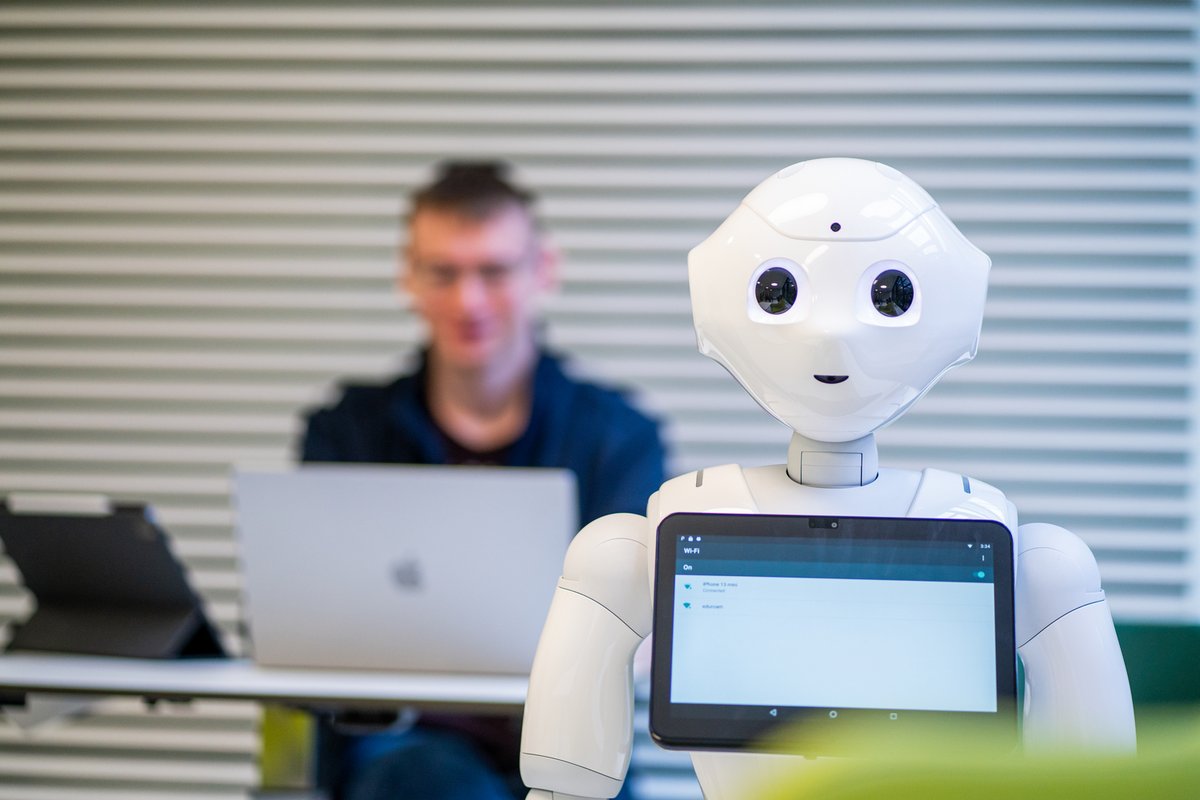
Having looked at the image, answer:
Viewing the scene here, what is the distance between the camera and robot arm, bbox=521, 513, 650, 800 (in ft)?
4.61

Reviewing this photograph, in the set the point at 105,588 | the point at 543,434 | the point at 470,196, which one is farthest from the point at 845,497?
the point at 470,196

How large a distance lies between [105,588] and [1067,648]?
154 cm

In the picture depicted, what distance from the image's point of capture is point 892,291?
133cm

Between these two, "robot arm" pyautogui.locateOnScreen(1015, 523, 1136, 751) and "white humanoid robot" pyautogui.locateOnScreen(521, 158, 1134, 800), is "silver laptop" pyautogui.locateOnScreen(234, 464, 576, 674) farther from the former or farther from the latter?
"robot arm" pyautogui.locateOnScreen(1015, 523, 1136, 751)

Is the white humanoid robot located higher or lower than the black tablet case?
higher

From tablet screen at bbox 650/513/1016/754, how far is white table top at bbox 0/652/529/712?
57 cm

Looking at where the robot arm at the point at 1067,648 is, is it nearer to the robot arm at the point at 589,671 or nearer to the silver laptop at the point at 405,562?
the robot arm at the point at 589,671

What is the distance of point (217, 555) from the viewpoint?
380 cm

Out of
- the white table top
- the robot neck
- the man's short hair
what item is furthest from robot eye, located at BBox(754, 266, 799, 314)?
the man's short hair

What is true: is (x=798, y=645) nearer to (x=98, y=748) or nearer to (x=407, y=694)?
(x=407, y=694)

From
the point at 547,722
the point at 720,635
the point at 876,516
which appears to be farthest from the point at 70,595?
Answer: the point at 876,516

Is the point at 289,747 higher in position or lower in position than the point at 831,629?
lower

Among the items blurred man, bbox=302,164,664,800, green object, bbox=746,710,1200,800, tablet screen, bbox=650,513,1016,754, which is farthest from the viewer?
blurred man, bbox=302,164,664,800

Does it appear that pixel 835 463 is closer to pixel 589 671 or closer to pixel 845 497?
pixel 845 497
